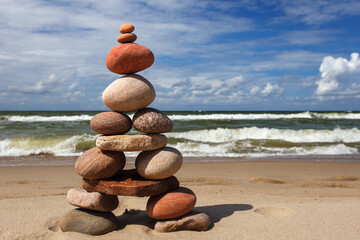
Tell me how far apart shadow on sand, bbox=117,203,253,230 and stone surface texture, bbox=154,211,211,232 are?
0.74 feet

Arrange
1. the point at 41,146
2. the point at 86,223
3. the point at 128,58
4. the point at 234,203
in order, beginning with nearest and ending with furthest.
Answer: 1. the point at 86,223
2. the point at 128,58
3. the point at 234,203
4. the point at 41,146

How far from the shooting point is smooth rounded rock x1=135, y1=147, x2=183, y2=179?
15.7 ft

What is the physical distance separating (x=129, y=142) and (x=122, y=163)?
59 cm

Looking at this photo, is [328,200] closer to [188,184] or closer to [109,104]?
[188,184]

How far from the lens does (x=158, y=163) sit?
479 cm

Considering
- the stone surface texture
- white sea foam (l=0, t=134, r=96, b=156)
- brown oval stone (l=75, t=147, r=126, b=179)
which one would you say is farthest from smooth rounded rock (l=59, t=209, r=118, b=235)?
white sea foam (l=0, t=134, r=96, b=156)

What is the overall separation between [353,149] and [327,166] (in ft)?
18.5

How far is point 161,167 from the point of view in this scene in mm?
4777

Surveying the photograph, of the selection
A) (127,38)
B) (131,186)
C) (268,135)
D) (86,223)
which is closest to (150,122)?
(131,186)

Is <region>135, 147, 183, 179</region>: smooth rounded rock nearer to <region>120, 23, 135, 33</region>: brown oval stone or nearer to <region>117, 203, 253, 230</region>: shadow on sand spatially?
<region>117, 203, 253, 230</region>: shadow on sand

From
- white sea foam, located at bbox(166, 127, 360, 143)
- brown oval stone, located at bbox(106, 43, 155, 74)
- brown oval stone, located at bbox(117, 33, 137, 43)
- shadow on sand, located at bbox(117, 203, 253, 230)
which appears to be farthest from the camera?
white sea foam, located at bbox(166, 127, 360, 143)

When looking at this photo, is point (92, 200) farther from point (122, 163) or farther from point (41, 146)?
point (41, 146)

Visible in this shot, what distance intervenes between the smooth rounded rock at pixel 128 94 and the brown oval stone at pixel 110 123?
0.19 meters

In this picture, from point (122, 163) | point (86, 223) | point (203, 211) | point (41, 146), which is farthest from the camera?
point (41, 146)
